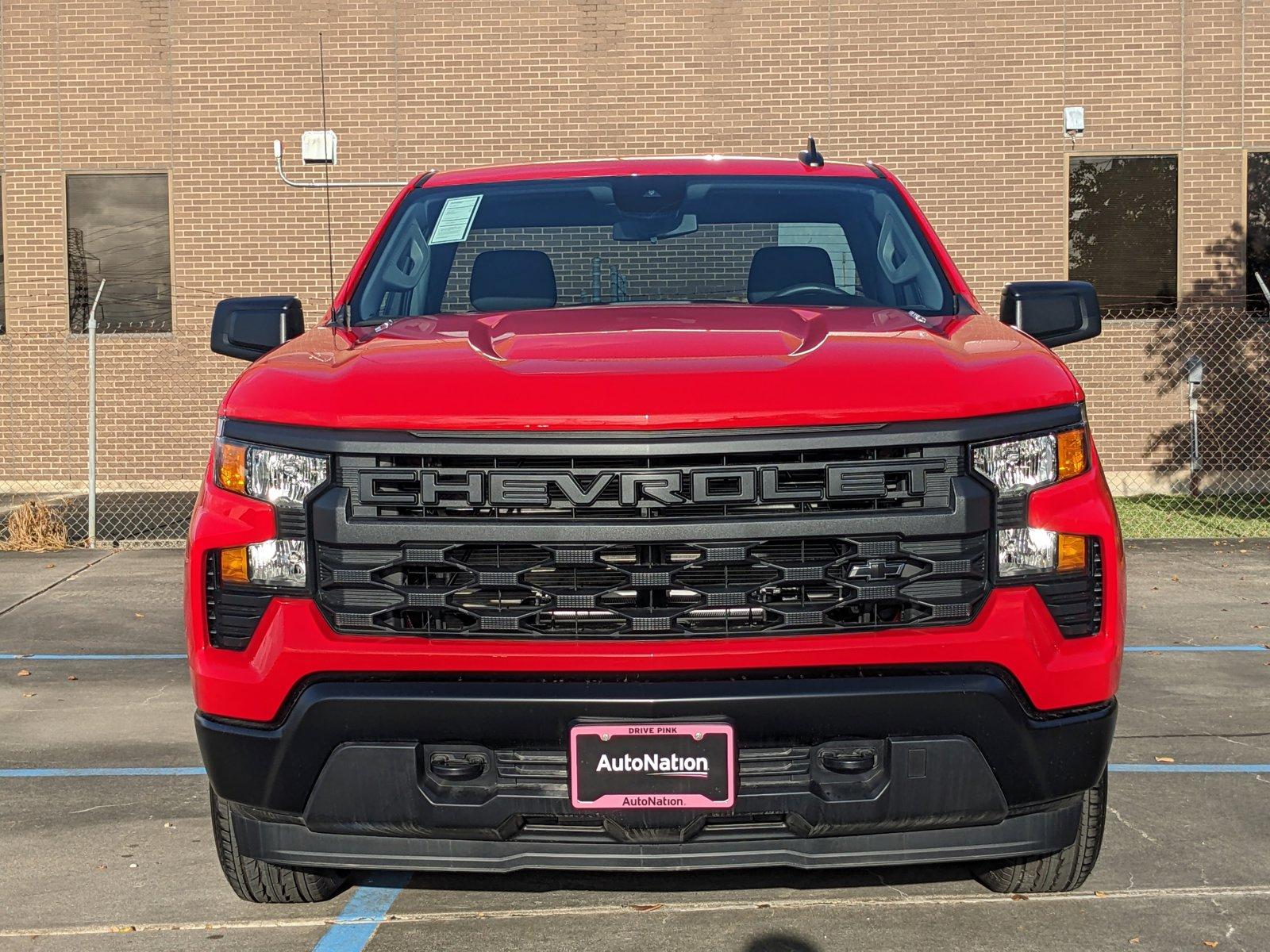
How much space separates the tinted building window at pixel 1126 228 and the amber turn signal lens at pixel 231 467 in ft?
49.8

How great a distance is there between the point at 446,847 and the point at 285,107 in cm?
1528

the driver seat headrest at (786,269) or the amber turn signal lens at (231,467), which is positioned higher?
the driver seat headrest at (786,269)

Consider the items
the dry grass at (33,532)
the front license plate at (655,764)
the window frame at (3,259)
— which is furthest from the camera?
the window frame at (3,259)

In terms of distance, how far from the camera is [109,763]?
6.05m

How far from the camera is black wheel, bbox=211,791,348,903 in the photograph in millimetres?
4035

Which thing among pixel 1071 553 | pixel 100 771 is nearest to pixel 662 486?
pixel 1071 553

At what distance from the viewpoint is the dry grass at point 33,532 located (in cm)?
1248

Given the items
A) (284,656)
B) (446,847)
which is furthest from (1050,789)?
(284,656)

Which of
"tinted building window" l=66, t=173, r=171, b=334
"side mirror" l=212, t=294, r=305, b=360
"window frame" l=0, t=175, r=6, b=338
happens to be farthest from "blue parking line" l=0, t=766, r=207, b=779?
"window frame" l=0, t=175, r=6, b=338

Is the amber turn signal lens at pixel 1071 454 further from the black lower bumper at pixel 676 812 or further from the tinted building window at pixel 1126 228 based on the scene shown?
the tinted building window at pixel 1126 228

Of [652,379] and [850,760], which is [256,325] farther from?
[850,760]

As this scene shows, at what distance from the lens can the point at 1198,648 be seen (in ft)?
27.2

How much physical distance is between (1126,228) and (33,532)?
11.7 m

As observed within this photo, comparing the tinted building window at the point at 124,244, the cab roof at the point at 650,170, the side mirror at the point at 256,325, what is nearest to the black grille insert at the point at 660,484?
the side mirror at the point at 256,325
